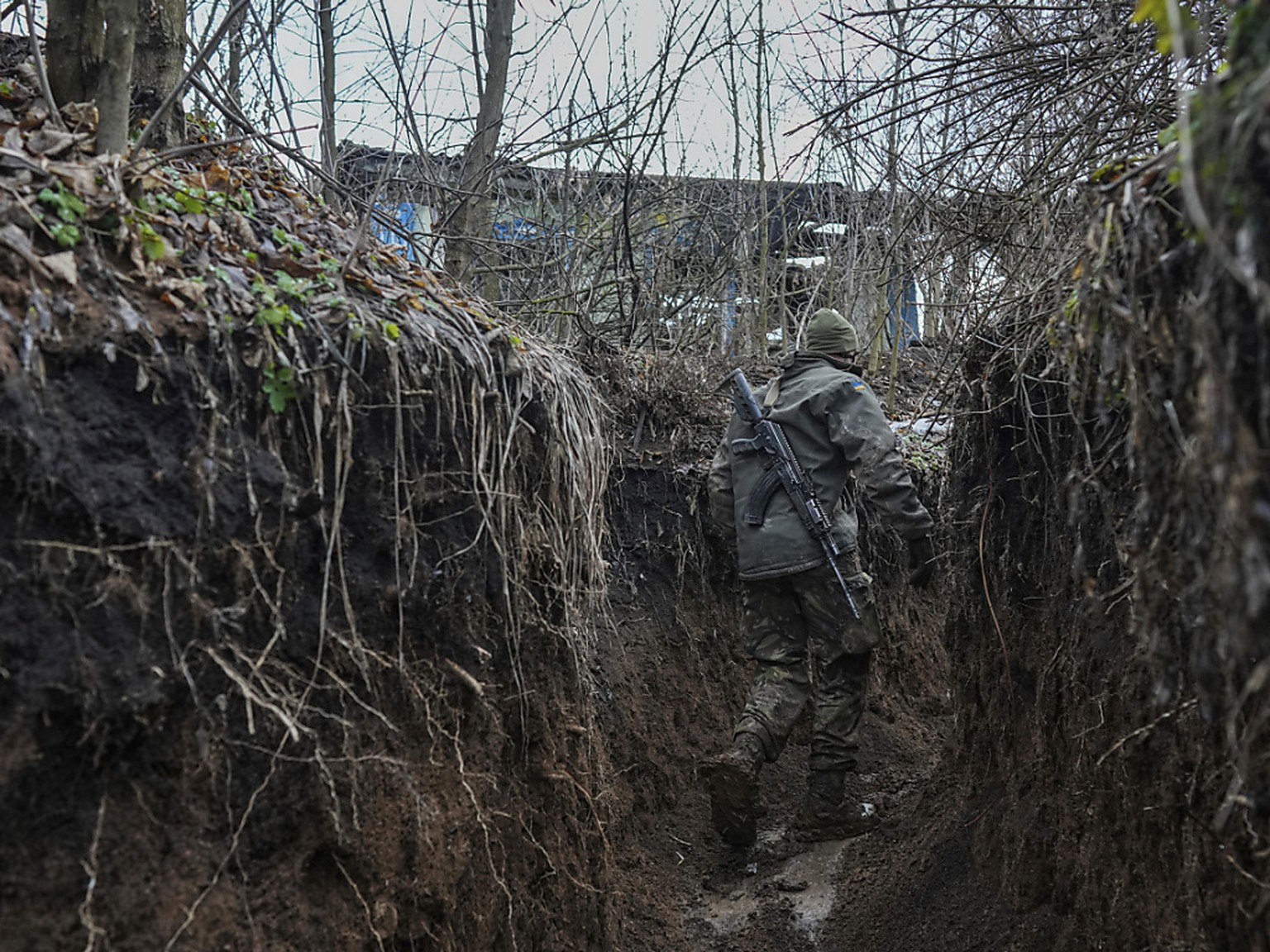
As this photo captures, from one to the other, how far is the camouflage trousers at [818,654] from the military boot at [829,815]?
0.25 ft

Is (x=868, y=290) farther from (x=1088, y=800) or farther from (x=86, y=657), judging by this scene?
(x=86, y=657)

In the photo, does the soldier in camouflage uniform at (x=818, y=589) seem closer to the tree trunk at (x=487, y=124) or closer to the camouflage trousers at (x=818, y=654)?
the camouflage trousers at (x=818, y=654)

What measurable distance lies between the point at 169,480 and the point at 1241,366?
2.34 m

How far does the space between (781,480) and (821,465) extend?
9.3 inches

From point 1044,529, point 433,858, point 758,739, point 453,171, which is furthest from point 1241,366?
point 453,171

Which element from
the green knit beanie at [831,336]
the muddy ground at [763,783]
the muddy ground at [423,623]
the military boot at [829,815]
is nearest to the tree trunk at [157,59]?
the muddy ground at [423,623]

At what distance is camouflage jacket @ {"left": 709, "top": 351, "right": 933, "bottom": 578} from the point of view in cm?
542

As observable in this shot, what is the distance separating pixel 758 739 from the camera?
5.28 meters

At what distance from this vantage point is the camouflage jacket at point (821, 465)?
17.8ft

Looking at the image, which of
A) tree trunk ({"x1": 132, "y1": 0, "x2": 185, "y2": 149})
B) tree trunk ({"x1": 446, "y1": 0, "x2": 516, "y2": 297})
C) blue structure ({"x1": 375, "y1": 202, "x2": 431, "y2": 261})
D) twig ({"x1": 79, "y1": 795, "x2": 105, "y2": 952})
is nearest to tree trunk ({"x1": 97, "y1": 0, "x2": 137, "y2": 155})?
tree trunk ({"x1": 132, "y1": 0, "x2": 185, "y2": 149})

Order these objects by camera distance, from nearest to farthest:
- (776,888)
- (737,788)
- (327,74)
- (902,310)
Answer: (776,888)
(737,788)
(327,74)
(902,310)

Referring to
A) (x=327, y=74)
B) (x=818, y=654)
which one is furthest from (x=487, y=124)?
(x=818, y=654)

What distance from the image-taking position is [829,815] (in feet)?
18.0

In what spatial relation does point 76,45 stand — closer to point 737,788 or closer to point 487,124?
point 487,124
